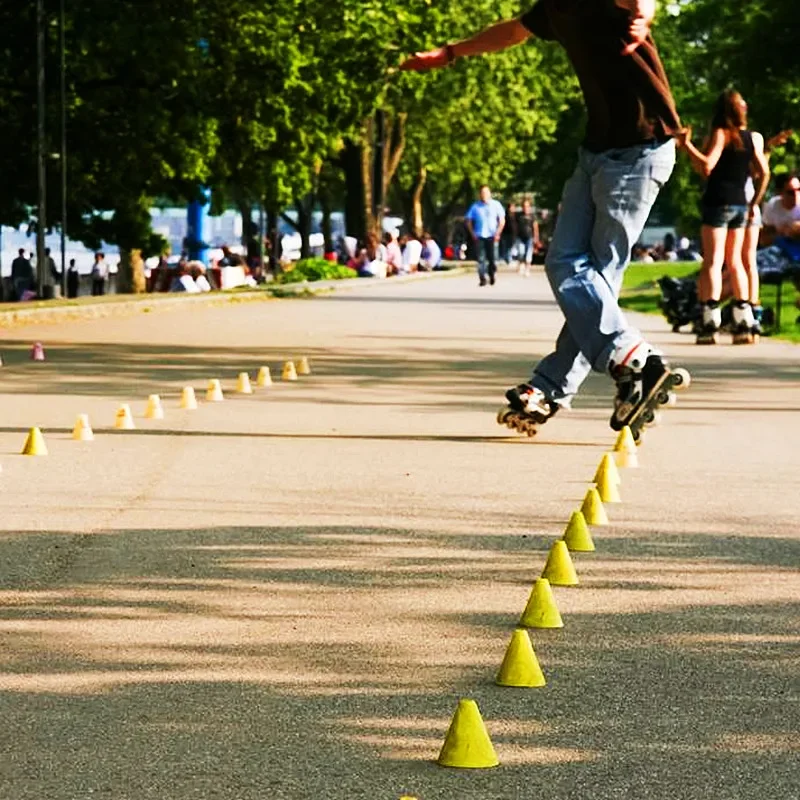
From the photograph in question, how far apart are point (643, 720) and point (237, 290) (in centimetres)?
3605

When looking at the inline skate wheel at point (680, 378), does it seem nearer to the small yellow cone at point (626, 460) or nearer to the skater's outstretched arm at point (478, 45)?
the small yellow cone at point (626, 460)

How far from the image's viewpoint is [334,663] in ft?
20.9

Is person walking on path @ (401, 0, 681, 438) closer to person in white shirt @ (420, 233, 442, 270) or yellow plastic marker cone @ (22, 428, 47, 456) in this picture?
yellow plastic marker cone @ (22, 428, 47, 456)

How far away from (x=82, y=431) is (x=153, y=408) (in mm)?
1595

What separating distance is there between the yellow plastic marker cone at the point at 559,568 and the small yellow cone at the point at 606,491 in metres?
2.27

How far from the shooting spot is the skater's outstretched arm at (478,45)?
39.2 feet

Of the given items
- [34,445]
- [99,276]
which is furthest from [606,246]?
[99,276]

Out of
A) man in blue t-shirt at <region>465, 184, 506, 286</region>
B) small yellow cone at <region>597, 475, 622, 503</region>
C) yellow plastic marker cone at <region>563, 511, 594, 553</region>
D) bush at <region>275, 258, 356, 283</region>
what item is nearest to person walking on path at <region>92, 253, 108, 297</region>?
bush at <region>275, 258, 356, 283</region>

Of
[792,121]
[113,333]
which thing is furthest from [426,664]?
[792,121]

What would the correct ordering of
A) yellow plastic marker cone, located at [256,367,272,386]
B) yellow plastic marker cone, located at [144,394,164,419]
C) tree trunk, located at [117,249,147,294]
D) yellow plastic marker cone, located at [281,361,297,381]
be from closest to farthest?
yellow plastic marker cone, located at [144,394,164,419], yellow plastic marker cone, located at [256,367,272,386], yellow plastic marker cone, located at [281,361,297,381], tree trunk, located at [117,249,147,294]

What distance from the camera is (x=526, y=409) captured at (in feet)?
39.9

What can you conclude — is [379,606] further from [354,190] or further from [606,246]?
[354,190]

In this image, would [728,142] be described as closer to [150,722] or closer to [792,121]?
[150,722]

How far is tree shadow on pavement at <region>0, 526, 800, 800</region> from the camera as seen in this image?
5.13m
